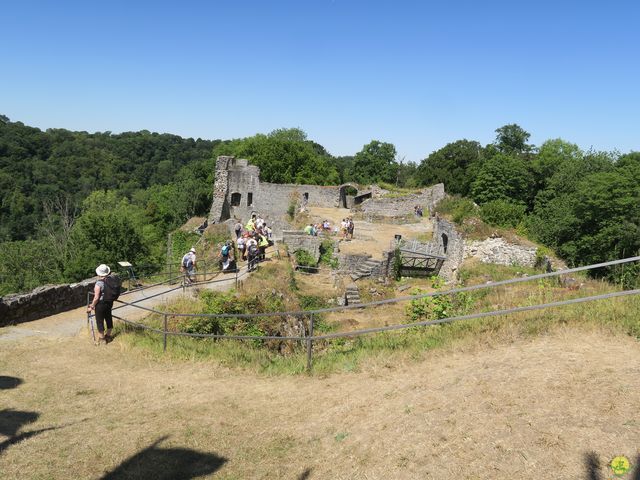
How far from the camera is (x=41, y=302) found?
11062 mm

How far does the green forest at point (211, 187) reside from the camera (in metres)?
25.3

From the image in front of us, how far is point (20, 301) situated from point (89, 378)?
183 inches

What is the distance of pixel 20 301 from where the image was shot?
10.5 metres

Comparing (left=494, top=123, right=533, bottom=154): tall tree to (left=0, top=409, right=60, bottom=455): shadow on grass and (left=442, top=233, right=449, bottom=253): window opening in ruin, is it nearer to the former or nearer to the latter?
(left=442, top=233, right=449, bottom=253): window opening in ruin

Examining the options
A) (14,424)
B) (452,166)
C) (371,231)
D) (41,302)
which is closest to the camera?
(14,424)

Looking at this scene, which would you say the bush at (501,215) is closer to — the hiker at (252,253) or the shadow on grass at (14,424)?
the hiker at (252,253)

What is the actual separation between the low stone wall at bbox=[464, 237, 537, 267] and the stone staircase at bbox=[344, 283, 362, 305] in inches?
280

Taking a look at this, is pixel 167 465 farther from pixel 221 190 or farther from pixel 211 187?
pixel 211 187

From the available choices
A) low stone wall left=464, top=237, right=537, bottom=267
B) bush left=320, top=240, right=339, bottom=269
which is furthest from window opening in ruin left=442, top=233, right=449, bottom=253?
bush left=320, top=240, right=339, bottom=269

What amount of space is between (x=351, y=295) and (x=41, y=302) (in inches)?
359

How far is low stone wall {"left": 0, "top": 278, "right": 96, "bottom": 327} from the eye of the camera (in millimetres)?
10328

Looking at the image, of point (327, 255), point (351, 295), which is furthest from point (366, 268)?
point (351, 295)

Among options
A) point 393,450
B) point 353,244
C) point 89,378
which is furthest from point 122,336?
point 353,244

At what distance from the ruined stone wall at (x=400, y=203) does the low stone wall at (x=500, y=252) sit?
12016 millimetres
